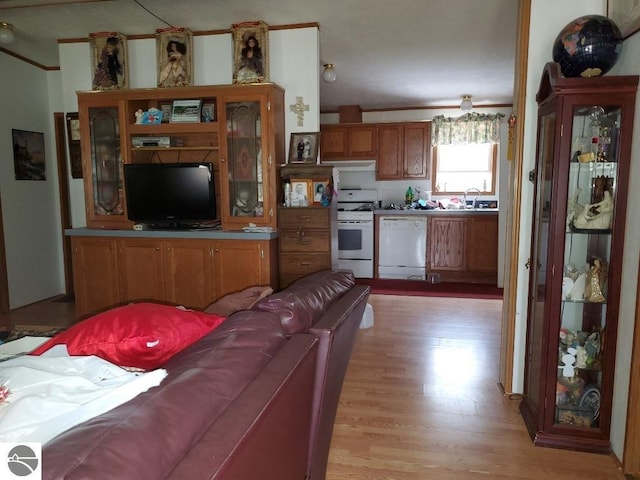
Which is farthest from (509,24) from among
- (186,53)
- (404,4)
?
(186,53)

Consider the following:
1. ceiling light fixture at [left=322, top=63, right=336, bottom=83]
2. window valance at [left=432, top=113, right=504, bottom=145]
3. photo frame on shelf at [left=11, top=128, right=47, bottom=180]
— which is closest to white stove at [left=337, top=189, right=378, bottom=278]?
window valance at [left=432, top=113, right=504, bottom=145]

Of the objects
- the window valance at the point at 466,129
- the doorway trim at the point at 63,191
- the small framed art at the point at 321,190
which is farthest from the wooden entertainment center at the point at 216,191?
the window valance at the point at 466,129

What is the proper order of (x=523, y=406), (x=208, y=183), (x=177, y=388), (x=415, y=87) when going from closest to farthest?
(x=177, y=388)
(x=523, y=406)
(x=208, y=183)
(x=415, y=87)

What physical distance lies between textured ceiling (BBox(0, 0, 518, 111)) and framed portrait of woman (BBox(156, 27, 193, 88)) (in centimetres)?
9

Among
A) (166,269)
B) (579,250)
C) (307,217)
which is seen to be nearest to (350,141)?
(307,217)

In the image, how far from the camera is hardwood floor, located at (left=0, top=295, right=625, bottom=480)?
1951mm

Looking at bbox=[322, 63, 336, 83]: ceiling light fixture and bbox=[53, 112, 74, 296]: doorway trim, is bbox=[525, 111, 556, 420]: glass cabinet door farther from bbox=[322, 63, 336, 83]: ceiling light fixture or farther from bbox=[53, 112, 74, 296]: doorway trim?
bbox=[53, 112, 74, 296]: doorway trim

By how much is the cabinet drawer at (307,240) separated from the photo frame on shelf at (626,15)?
7.17 ft

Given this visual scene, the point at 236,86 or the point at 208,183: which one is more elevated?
the point at 236,86

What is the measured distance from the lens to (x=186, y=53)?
11.8ft

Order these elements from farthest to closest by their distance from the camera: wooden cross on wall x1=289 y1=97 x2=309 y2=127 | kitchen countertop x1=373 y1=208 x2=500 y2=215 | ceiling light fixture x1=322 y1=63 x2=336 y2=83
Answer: kitchen countertop x1=373 y1=208 x2=500 y2=215
ceiling light fixture x1=322 y1=63 x2=336 y2=83
wooden cross on wall x1=289 y1=97 x2=309 y2=127

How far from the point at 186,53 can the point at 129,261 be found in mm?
1788

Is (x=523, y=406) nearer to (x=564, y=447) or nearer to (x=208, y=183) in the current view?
(x=564, y=447)

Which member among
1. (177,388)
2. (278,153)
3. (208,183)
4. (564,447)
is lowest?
(564,447)
